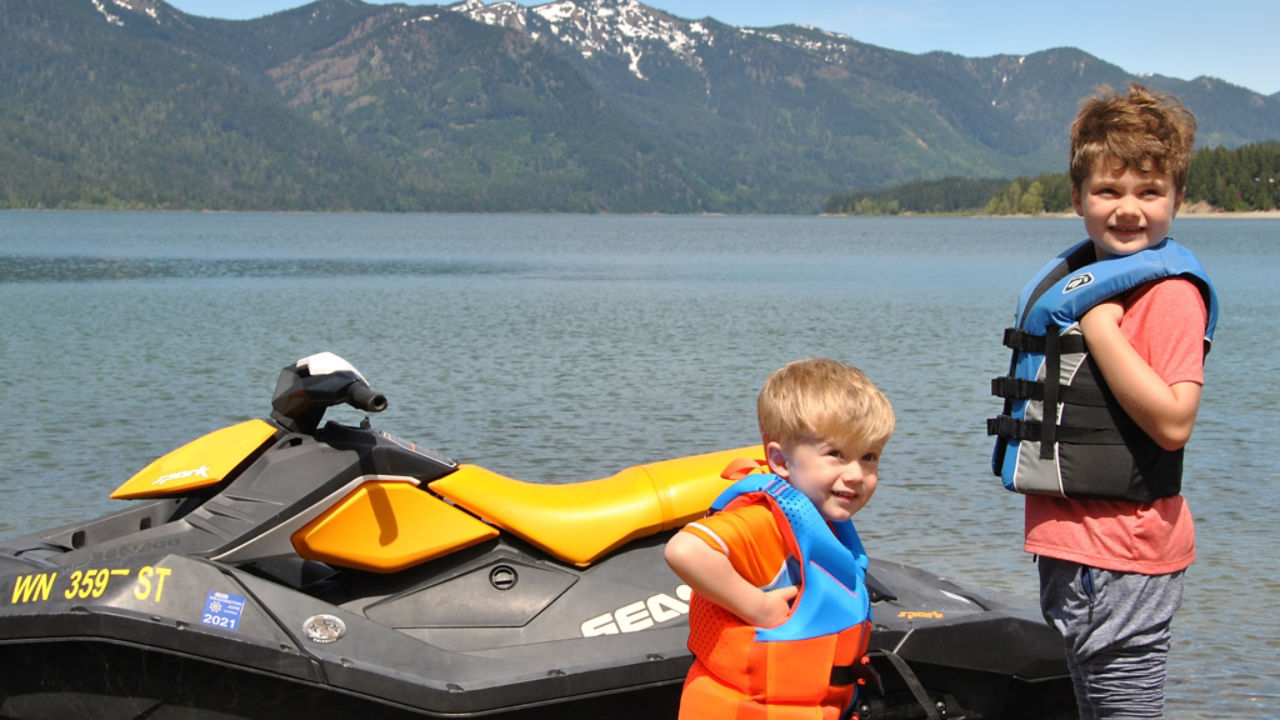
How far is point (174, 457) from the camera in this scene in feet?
14.3

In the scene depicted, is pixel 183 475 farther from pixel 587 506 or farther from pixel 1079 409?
pixel 1079 409

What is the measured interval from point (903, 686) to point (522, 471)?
590cm

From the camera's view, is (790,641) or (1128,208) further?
(1128,208)

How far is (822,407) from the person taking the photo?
9.06 ft

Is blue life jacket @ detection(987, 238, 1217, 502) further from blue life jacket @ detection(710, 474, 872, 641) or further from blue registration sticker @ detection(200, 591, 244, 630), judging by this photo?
blue registration sticker @ detection(200, 591, 244, 630)

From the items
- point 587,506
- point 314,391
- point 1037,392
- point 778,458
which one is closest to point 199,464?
point 314,391

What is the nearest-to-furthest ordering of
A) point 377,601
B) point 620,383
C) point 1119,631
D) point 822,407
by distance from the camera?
point 822,407 < point 1119,631 < point 377,601 < point 620,383

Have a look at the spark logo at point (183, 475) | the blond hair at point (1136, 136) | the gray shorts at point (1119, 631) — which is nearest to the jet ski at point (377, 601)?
the spark logo at point (183, 475)

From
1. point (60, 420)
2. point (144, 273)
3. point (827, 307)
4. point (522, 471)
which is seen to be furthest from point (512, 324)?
point (144, 273)

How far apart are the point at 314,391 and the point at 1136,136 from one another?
8.56 feet

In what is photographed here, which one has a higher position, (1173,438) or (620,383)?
(1173,438)

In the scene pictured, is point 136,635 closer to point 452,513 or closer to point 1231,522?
point 452,513

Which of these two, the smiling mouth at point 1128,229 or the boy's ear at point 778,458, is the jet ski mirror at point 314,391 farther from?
the smiling mouth at point 1128,229

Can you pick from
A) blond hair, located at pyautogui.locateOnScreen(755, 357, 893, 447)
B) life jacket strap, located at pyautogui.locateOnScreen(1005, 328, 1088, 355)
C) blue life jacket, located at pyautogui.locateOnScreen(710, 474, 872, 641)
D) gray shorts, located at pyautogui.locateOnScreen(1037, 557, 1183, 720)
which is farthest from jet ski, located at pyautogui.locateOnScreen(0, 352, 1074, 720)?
blond hair, located at pyautogui.locateOnScreen(755, 357, 893, 447)
